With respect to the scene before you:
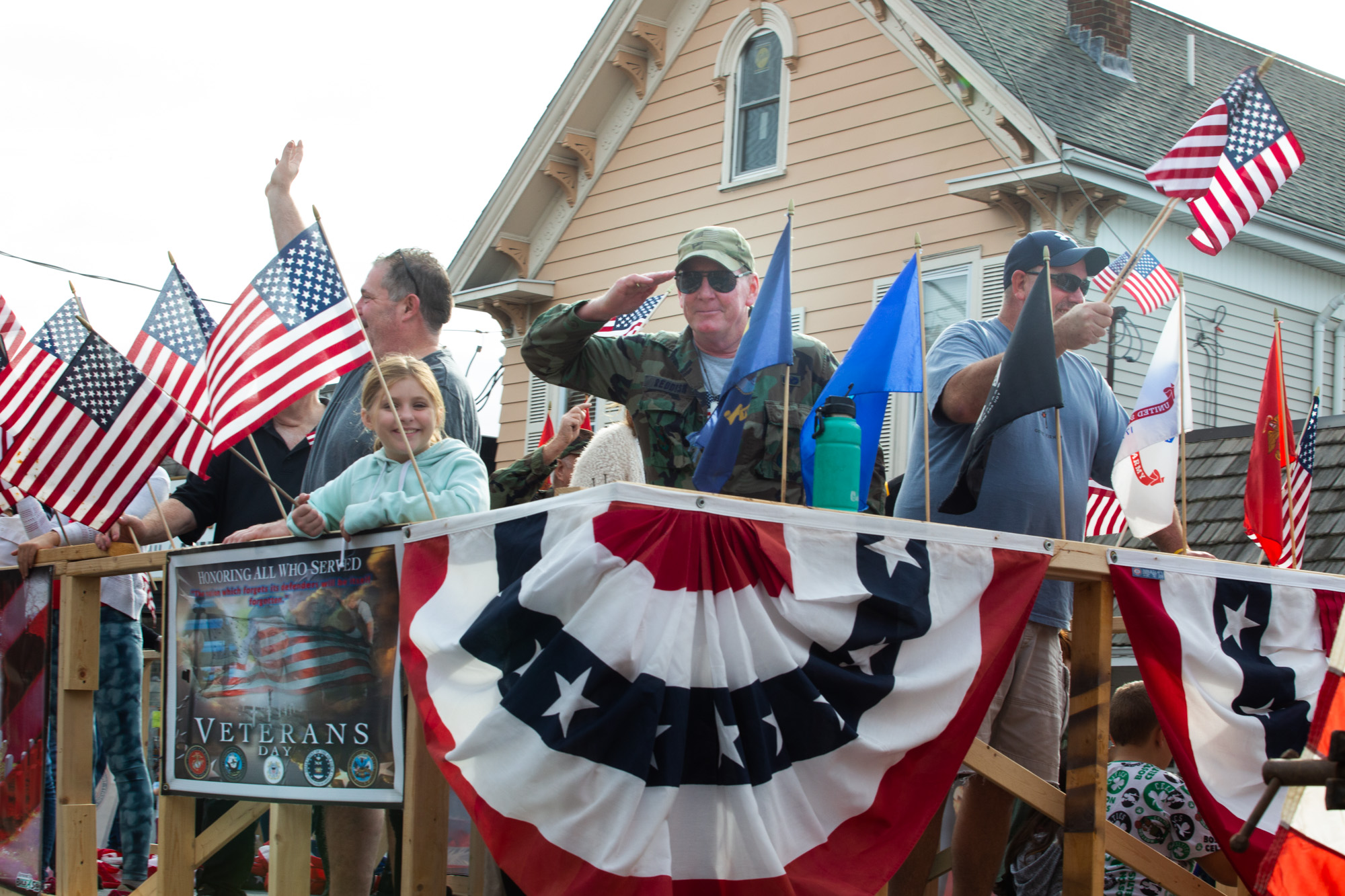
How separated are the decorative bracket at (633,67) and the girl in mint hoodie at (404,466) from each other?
10274 millimetres

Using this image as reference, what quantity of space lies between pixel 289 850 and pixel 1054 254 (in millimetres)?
2880

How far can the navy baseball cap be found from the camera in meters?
3.97

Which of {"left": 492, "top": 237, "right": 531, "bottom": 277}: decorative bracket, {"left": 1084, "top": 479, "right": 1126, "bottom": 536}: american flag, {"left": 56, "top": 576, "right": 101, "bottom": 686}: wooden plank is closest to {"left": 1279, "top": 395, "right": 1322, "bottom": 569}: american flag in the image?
{"left": 1084, "top": 479, "right": 1126, "bottom": 536}: american flag

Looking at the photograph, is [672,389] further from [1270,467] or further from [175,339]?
[1270,467]

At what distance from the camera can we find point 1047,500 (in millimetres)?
3883

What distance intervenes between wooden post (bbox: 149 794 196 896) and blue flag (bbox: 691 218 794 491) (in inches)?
76.4

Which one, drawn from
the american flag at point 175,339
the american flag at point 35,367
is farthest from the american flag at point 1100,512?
the american flag at point 35,367

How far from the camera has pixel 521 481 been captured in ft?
19.4

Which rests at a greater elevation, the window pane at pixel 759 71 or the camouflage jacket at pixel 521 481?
the window pane at pixel 759 71

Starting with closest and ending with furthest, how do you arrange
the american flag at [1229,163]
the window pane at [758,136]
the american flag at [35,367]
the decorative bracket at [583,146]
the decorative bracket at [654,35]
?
the american flag at [1229,163] → the american flag at [35,367] → the window pane at [758,136] → the decorative bracket at [654,35] → the decorative bracket at [583,146]

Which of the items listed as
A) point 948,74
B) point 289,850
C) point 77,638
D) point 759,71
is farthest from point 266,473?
point 759,71

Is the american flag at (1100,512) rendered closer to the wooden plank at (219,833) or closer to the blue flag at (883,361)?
the blue flag at (883,361)

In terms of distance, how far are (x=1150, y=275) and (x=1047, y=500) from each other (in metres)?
6.26

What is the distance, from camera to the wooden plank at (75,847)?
15.5ft
